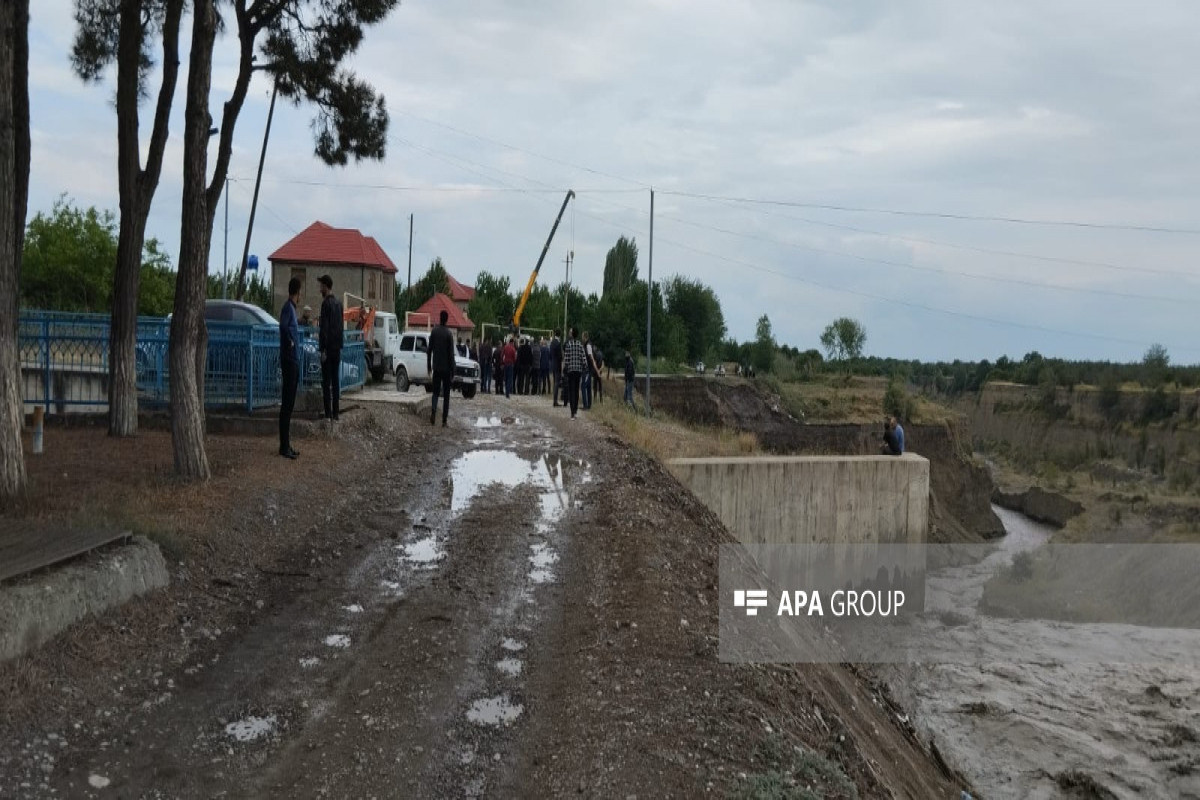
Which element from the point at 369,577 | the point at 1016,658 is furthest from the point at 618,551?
the point at 1016,658

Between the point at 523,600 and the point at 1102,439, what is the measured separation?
6923 cm

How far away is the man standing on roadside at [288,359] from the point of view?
12.7 metres

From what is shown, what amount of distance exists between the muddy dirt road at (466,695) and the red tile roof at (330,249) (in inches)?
2496

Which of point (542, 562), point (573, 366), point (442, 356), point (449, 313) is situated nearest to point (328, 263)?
point (449, 313)

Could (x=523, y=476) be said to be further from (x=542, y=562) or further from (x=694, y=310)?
(x=694, y=310)

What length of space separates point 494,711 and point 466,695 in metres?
0.28

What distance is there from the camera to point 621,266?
108500 mm

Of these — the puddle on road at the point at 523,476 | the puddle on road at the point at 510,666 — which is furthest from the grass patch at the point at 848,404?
the puddle on road at the point at 510,666

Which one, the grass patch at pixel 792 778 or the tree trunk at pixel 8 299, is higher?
the tree trunk at pixel 8 299

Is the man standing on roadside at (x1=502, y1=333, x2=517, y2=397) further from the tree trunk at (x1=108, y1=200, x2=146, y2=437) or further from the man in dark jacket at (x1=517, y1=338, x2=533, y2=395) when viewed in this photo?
the tree trunk at (x1=108, y1=200, x2=146, y2=437)

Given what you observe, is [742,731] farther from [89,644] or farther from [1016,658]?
[1016,658]

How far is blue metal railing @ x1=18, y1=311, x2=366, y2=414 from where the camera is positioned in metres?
16.4

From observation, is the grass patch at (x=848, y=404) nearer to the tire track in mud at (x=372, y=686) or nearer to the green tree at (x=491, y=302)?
the green tree at (x=491, y=302)

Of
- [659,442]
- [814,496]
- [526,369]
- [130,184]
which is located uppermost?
[130,184]
